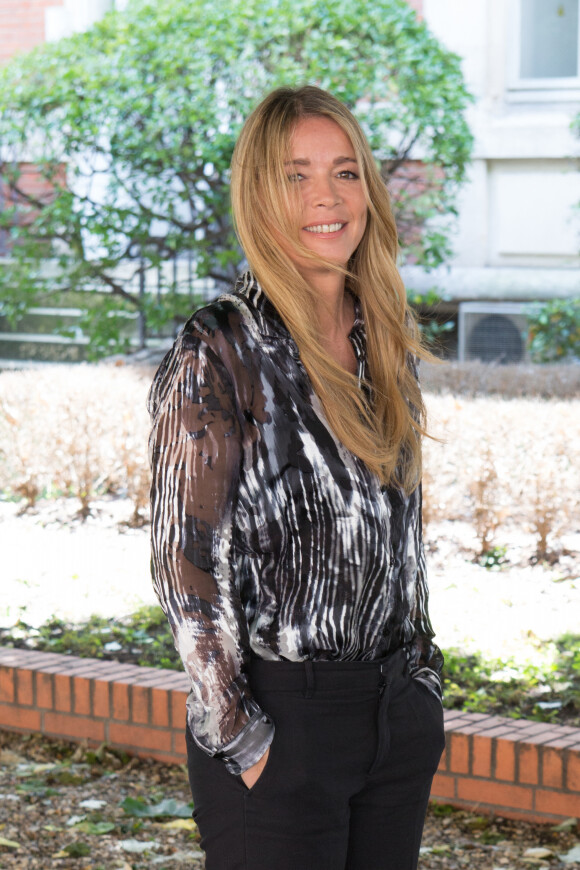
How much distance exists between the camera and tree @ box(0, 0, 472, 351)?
8773 millimetres

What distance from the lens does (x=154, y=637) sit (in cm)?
497

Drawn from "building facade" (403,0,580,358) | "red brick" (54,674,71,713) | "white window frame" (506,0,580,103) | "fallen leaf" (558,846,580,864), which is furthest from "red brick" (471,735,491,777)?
"white window frame" (506,0,580,103)

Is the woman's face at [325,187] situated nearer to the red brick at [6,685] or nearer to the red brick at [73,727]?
the red brick at [73,727]

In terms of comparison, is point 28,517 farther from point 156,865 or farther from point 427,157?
point 427,157

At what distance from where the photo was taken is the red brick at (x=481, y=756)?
368 cm

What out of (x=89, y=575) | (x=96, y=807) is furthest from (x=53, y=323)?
(x=96, y=807)

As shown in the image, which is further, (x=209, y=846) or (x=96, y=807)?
(x=96, y=807)

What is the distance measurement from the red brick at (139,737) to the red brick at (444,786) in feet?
3.08

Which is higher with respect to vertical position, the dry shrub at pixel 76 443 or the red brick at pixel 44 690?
the dry shrub at pixel 76 443

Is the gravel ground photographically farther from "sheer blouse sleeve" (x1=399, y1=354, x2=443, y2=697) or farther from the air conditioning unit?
the air conditioning unit

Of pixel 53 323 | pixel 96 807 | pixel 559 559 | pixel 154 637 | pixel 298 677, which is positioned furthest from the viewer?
pixel 53 323

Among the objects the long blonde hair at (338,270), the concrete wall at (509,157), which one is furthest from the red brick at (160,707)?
the concrete wall at (509,157)

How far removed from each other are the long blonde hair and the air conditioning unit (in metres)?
8.55

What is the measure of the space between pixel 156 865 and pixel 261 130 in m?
2.28
